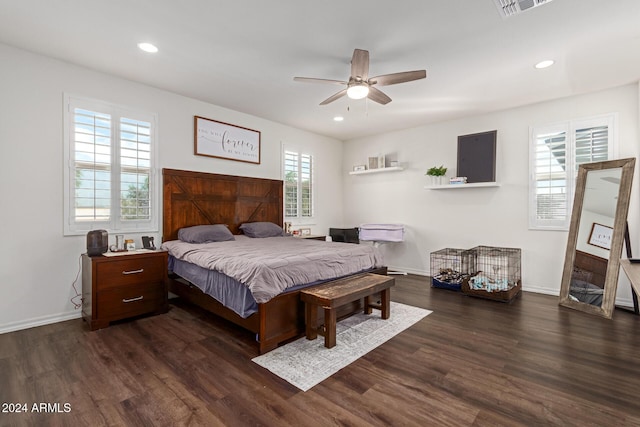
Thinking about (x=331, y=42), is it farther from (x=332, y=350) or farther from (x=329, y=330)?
(x=332, y=350)

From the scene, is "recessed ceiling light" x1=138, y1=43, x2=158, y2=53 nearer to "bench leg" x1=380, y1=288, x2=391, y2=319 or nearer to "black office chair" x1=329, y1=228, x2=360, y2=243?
"bench leg" x1=380, y1=288, x2=391, y2=319

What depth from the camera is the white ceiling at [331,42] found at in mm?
2445

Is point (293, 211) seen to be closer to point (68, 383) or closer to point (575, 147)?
A: point (68, 383)

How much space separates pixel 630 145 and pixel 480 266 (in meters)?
2.43

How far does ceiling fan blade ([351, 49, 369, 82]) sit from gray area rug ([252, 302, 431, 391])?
252 centimetres

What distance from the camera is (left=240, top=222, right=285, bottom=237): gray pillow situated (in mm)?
4766

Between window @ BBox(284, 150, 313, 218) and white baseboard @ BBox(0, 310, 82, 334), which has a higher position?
window @ BBox(284, 150, 313, 218)

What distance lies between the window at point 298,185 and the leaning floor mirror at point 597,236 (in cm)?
423

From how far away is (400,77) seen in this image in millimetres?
2926

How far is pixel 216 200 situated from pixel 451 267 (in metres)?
4.01

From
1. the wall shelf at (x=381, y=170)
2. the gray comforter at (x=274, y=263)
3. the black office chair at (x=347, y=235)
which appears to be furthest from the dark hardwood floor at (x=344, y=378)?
the wall shelf at (x=381, y=170)

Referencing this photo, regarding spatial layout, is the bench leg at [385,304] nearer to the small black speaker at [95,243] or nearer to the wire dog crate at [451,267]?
the wire dog crate at [451,267]

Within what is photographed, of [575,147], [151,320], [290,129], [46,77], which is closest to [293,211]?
[290,129]

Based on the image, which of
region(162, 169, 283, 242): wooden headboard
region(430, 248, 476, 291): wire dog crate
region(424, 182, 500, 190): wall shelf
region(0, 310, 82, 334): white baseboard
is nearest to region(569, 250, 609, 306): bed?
region(430, 248, 476, 291): wire dog crate
